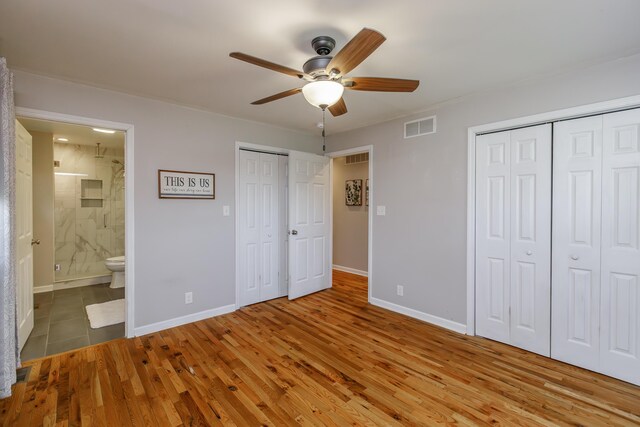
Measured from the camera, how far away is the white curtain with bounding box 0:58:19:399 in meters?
2.06

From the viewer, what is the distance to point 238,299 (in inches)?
149

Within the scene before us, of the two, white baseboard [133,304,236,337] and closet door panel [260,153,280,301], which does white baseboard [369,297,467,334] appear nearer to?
closet door panel [260,153,280,301]

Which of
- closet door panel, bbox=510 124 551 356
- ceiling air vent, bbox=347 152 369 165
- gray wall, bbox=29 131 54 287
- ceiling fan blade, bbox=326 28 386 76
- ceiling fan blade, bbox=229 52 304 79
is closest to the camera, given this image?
ceiling fan blade, bbox=326 28 386 76

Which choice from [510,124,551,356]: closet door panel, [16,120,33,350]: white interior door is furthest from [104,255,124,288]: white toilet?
[510,124,551,356]: closet door panel

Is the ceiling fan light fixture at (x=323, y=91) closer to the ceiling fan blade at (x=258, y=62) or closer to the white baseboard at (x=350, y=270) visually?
the ceiling fan blade at (x=258, y=62)

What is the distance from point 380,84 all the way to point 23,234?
348 cm

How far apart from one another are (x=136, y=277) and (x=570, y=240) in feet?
13.4

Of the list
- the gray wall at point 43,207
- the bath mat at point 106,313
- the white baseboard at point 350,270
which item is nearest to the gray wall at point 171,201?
the bath mat at point 106,313

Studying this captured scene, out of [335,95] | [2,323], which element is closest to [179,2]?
[335,95]

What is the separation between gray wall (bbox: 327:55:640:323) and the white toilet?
397 centimetres

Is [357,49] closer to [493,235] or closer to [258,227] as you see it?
[493,235]

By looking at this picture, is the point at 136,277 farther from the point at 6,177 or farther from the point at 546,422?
the point at 546,422

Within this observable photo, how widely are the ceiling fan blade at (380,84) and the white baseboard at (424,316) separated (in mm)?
2494

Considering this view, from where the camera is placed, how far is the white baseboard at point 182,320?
3.06 metres
